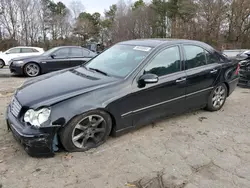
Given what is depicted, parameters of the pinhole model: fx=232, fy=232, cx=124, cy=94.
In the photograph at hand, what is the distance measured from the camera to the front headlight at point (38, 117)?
276 cm

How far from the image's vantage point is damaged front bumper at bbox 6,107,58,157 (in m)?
2.73

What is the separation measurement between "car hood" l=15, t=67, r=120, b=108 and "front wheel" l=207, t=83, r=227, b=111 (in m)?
2.24

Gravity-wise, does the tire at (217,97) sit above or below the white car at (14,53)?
below

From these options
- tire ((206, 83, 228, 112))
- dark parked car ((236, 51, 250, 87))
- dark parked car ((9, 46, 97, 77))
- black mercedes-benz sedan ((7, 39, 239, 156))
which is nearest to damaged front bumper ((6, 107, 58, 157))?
black mercedes-benz sedan ((7, 39, 239, 156))

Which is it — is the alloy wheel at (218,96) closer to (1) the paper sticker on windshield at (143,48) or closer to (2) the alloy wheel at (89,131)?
(1) the paper sticker on windshield at (143,48)

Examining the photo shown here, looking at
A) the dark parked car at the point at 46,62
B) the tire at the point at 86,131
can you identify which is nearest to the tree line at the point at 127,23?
the dark parked car at the point at 46,62

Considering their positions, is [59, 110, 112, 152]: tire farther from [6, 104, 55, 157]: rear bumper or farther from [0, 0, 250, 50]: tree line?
[0, 0, 250, 50]: tree line

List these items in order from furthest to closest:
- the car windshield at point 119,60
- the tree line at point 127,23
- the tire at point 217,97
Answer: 1. the tree line at point 127,23
2. the tire at point 217,97
3. the car windshield at point 119,60

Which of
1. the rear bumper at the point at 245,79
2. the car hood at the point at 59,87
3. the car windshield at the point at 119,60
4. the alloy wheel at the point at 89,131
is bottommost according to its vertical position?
the alloy wheel at the point at 89,131

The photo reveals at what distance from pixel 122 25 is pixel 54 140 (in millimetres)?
35756

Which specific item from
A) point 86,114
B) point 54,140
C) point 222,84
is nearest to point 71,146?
point 54,140

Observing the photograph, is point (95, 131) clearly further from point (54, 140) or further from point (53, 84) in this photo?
point (53, 84)

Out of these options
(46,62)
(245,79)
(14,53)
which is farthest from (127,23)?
(245,79)

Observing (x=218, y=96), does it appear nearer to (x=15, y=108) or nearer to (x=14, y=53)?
Result: (x=15, y=108)
